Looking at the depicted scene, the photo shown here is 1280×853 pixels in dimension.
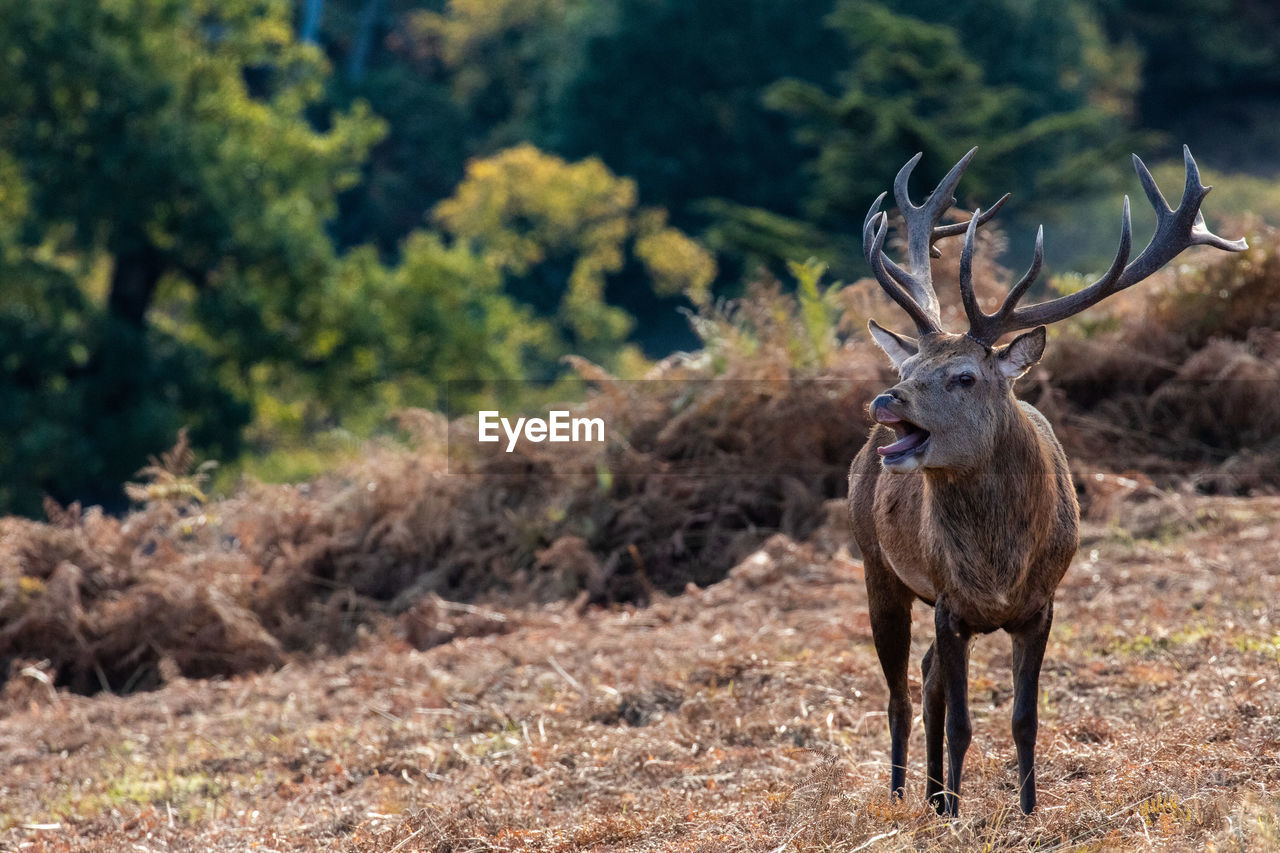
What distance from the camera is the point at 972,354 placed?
4.84 metres

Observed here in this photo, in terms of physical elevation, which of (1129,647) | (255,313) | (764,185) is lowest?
(1129,647)

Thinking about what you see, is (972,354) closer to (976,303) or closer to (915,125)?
(976,303)

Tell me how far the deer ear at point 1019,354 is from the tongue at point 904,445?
398mm

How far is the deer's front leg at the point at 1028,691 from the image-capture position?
4.89 m

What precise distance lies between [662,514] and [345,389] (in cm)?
1634

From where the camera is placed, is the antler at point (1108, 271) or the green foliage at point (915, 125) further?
the green foliage at point (915, 125)

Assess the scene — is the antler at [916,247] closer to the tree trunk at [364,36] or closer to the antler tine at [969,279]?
the antler tine at [969,279]

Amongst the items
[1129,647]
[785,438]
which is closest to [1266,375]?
[785,438]

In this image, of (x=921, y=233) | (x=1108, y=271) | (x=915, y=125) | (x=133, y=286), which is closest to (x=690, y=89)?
(x=915, y=125)

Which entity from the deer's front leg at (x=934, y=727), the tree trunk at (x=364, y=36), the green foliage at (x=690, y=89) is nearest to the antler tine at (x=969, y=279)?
the deer's front leg at (x=934, y=727)

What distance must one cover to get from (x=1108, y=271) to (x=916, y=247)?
0.88 metres

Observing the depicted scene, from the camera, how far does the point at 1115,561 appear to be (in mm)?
8977

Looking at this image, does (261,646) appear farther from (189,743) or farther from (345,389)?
(345,389)

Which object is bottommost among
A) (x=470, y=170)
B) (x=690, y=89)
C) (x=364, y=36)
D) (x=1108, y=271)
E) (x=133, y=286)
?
(x=1108, y=271)
